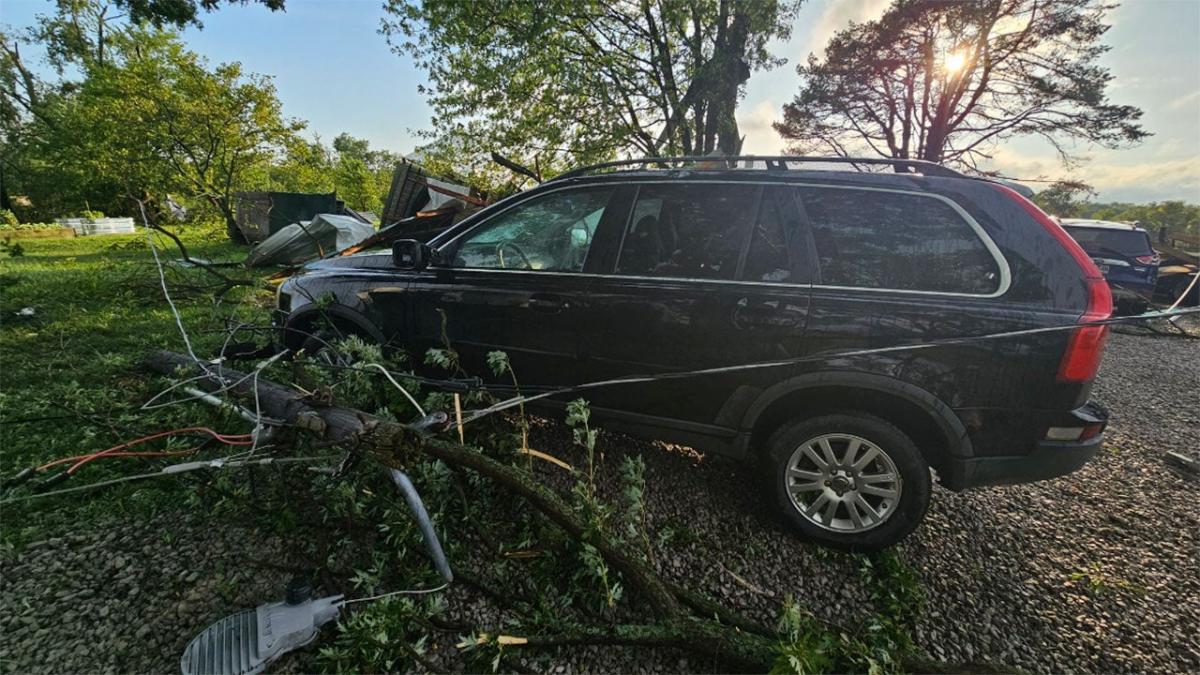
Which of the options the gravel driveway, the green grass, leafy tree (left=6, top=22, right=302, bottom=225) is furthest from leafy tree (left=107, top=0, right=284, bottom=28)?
the gravel driveway

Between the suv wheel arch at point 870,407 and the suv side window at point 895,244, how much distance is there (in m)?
0.47

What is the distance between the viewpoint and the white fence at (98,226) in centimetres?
1678

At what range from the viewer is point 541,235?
9.61ft

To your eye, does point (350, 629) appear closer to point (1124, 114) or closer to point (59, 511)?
A: point (59, 511)

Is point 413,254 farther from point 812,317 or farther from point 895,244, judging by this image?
point 895,244

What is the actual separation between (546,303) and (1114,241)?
1207 cm

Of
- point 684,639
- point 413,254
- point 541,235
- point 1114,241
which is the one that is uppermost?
point 541,235

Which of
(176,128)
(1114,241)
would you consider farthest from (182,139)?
(1114,241)

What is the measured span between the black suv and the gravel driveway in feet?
1.11

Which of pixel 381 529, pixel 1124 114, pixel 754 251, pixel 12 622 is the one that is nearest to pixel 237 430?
pixel 12 622

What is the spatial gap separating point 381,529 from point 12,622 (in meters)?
1.32

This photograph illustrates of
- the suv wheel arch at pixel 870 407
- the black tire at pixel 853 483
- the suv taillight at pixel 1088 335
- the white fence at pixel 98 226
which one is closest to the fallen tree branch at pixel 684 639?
the black tire at pixel 853 483

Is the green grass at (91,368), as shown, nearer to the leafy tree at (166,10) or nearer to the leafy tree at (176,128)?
the leafy tree at (166,10)

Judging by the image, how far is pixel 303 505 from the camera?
2.45 metres
